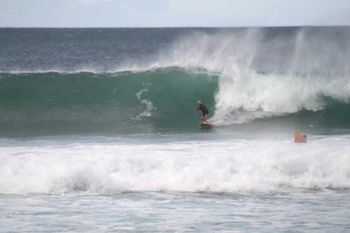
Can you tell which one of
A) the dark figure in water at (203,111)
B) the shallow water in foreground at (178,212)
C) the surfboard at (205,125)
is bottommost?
the shallow water in foreground at (178,212)

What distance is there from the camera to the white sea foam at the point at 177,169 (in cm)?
1234

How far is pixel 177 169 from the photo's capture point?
42.5ft

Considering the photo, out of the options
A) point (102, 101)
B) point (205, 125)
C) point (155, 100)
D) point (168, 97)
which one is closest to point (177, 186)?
point (205, 125)

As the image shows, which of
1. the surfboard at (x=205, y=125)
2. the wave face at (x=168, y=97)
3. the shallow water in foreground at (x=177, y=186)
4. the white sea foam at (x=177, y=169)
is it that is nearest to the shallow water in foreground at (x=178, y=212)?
the shallow water in foreground at (x=177, y=186)

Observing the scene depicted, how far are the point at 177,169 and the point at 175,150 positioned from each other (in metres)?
1.56

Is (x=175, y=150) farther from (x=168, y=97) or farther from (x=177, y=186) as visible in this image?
(x=168, y=97)

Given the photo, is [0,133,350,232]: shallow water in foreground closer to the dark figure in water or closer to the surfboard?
the surfboard

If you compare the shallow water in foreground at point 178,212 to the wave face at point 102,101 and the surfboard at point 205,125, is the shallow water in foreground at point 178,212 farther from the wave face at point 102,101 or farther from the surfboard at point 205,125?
the wave face at point 102,101

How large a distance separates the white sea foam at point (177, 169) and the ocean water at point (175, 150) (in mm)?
29

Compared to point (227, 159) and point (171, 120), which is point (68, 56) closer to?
point (171, 120)

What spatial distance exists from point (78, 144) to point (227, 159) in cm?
399

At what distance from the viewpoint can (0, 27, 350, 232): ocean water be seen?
1045 centimetres

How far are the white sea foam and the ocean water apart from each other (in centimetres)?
3

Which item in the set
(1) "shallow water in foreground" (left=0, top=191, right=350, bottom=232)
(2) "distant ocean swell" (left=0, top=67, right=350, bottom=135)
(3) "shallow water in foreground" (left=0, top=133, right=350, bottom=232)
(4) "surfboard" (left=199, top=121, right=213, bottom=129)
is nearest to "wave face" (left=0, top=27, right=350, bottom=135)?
(2) "distant ocean swell" (left=0, top=67, right=350, bottom=135)
